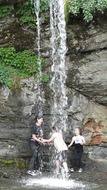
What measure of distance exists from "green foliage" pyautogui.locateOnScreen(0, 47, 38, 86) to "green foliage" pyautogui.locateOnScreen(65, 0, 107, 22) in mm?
1728

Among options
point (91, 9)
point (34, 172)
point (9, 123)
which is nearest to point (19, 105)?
point (9, 123)

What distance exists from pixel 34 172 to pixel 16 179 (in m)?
0.96

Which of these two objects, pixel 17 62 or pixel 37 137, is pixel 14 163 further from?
pixel 17 62

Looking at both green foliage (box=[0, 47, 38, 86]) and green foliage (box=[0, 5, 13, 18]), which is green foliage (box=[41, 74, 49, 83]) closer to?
green foliage (box=[0, 47, 38, 86])

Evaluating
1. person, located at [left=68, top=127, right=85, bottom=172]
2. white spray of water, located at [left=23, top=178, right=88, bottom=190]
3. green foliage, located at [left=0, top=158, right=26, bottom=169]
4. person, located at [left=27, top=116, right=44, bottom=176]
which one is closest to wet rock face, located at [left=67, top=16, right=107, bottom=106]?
person, located at [left=68, top=127, right=85, bottom=172]

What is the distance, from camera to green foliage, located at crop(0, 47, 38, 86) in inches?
603

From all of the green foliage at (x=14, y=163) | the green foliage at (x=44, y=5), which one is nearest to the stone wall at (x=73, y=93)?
the green foliage at (x=14, y=163)

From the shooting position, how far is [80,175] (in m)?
13.8

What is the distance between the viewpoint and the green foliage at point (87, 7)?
14562 mm

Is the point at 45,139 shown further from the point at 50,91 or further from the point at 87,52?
the point at 87,52

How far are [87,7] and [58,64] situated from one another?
1.82 meters

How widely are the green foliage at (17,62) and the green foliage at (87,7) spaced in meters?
1.73

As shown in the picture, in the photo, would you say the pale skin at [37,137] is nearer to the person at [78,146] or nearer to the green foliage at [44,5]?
the person at [78,146]

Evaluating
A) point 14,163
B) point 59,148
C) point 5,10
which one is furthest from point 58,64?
point 14,163
